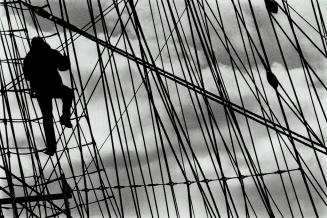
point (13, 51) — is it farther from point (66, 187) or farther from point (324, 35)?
point (324, 35)

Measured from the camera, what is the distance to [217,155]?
14.0 feet

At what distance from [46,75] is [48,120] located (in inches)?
26.1

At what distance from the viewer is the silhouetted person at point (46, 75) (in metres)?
5.39

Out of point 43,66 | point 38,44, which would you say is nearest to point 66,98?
point 43,66

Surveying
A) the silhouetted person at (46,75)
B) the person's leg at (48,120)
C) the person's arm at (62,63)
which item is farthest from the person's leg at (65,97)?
the person's arm at (62,63)

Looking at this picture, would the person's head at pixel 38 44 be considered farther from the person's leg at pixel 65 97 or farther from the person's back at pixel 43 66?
the person's leg at pixel 65 97

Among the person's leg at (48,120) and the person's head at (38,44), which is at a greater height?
the person's head at (38,44)

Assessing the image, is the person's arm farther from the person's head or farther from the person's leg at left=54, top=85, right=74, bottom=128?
the person's leg at left=54, top=85, right=74, bottom=128

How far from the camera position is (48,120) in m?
5.94

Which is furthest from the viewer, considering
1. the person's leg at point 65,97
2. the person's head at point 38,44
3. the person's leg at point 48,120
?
the person's leg at point 48,120

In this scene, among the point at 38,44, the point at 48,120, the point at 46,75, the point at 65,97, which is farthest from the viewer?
the point at 48,120

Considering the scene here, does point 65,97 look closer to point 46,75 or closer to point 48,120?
point 46,75

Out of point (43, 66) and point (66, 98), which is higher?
point (43, 66)

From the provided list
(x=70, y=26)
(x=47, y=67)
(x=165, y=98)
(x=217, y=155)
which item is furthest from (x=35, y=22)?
(x=217, y=155)
